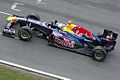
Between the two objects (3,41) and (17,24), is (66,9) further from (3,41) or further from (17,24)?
(3,41)

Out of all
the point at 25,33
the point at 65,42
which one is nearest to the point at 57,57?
the point at 65,42

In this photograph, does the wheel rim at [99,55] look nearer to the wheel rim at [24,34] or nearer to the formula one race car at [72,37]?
the formula one race car at [72,37]

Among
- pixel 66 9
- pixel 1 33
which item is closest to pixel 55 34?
pixel 1 33

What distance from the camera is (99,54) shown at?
1014 centimetres

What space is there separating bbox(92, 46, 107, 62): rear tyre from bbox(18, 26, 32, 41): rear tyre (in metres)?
3.17

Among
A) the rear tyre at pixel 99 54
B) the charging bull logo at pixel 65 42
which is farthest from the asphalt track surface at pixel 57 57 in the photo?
the charging bull logo at pixel 65 42

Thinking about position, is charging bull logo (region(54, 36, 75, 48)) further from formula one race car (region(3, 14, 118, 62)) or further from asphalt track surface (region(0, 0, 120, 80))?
asphalt track surface (region(0, 0, 120, 80))

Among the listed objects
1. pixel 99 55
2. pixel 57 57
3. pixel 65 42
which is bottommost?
pixel 57 57

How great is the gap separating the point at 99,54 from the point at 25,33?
12.0ft

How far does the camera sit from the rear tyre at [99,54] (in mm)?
10008

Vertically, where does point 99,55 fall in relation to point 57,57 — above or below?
above

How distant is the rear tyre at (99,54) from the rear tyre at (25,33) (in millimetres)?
3170

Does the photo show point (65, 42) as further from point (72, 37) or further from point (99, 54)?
point (99, 54)

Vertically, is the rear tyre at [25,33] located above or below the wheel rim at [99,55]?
above
